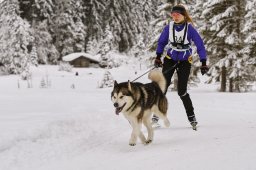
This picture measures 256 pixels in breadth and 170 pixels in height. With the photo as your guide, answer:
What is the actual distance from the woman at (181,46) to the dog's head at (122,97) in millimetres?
1615

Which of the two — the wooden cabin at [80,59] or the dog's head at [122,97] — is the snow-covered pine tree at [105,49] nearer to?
the wooden cabin at [80,59]

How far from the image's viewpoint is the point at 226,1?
2189cm

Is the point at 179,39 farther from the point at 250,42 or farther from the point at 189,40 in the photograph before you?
the point at 250,42

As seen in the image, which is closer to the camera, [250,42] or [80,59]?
[250,42]

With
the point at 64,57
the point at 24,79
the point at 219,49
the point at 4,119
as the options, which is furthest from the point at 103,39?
the point at 4,119

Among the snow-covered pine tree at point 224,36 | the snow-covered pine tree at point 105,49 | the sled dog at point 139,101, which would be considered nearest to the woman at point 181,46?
the sled dog at point 139,101

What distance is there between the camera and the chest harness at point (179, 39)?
7.54 meters

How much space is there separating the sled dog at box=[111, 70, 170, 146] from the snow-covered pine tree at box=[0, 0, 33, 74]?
37240 mm

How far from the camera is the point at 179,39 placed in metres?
7.60

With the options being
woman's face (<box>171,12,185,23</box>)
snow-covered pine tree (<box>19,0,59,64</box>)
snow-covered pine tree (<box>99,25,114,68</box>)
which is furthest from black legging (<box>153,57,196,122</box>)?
snow-covered pine tree (<box>99,25,114,68</box>)

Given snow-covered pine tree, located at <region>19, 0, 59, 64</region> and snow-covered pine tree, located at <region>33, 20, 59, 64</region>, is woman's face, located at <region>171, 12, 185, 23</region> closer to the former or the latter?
snow-covered pine tree, located at <region>33, 20, 59, 64</region>

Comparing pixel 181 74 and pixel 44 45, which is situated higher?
pixel 44 45

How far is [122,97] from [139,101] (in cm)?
39

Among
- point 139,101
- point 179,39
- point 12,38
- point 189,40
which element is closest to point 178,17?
point 179,39
